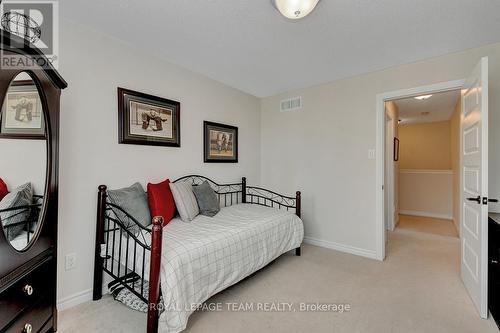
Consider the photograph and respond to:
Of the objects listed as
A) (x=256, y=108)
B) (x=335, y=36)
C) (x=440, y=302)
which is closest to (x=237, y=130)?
(x=256, y=108)

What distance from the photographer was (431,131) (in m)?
5.55

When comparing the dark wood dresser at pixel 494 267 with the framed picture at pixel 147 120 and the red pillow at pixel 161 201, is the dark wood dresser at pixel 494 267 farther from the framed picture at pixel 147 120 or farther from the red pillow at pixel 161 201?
the framed picture at pixel 147 120

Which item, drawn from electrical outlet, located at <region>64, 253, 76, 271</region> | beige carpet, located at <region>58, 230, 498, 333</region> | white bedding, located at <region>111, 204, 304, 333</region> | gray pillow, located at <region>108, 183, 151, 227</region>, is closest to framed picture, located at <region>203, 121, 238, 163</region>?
white bedding, located at <region>111, 204, 304, 333</region>

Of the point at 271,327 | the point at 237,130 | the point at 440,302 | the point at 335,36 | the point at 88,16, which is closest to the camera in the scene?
the point at 271,327

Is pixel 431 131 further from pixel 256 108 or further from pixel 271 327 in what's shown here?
pixel 271 327

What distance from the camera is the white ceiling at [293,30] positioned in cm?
167

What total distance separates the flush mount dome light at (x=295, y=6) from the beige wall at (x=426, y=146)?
5.57 m

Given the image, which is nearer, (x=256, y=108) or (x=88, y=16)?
(x=88, y=16)

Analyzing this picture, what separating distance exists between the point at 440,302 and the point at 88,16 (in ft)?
11.8

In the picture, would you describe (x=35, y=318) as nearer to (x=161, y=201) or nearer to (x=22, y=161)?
(x=22, y=161)

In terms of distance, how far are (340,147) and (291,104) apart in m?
1.02

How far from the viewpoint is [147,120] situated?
7.72 feet

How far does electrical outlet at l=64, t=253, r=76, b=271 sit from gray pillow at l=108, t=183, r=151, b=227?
0.46 metres

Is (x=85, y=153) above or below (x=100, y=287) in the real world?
above
